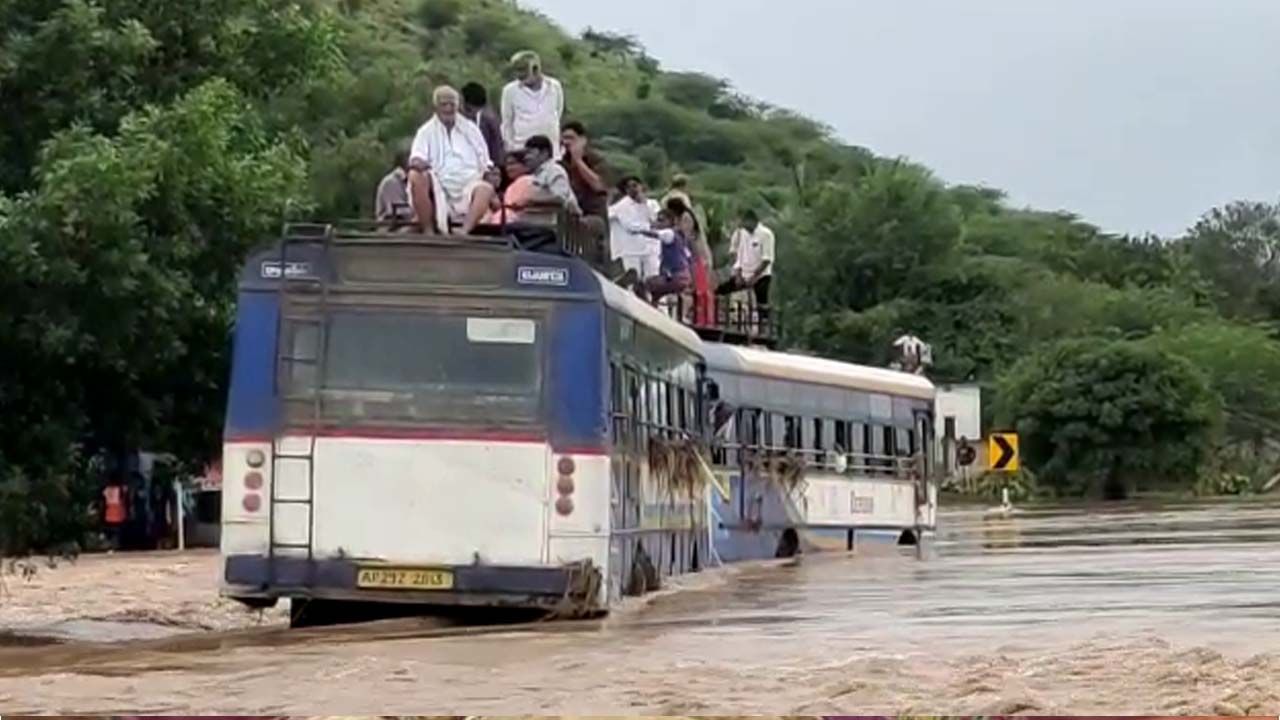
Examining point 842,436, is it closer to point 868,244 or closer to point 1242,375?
point 868,244

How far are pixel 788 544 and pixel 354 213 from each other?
1998 centimetres

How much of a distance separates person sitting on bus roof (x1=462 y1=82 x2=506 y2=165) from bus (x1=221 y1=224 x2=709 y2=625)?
1.92 m

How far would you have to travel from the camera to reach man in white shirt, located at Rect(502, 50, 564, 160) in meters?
19.2

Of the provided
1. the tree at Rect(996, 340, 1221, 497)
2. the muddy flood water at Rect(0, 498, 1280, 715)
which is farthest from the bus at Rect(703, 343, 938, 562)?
the tree at Rect(996, 340, 1221, 497)

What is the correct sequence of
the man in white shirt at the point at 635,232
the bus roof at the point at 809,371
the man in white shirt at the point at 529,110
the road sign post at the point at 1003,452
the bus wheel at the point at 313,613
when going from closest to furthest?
the bus wheel at the point at 313,613
the man in white shirt at the point at 529,110
the man in white shirt at the point at 635,232
the bus roof at the point at 809,371
the road sign post at the point at 1003,452

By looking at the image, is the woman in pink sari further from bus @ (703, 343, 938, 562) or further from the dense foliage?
the dense foliage

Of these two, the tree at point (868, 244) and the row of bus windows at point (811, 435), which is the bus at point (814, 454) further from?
the tree at point (868, 244)

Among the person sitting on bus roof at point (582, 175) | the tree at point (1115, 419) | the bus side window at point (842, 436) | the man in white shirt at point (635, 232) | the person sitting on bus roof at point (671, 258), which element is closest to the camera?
the person sitting on bus roof at point (582, 175)

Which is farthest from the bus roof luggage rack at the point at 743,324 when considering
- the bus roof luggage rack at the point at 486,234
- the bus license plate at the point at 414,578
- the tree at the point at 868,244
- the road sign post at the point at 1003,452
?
the tree at the point at 868,244

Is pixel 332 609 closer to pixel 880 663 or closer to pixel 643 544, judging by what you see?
pixel 643 544

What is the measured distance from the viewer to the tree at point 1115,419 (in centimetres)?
7100

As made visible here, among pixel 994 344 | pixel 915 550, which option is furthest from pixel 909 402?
pixel 994 344

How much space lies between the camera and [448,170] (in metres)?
17.7

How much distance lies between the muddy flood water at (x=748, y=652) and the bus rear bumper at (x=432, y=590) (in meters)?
0.24
